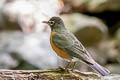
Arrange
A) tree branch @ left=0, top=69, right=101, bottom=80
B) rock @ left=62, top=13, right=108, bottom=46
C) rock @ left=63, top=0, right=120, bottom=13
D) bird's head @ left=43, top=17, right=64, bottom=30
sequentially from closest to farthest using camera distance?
tree branch @ left=0, top=69, right=101, bottom=80 < bird's head @ left=43, top=17, right=64, bottom=30 < rock @ left=62, top=13, right=108, bottom=46 < rock @ left=63, top=0, right=120, bottom=13

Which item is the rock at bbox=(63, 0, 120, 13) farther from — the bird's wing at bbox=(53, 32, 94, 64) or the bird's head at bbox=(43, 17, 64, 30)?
the bird's wing at bbox=(53, 32, 94, 64)

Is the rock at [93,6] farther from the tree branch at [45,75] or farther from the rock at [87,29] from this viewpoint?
the tree branch at [45,75]

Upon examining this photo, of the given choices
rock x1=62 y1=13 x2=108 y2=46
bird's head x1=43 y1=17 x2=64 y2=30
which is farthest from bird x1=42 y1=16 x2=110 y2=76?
rock x1=62 y1=13 x2=108 y2=46

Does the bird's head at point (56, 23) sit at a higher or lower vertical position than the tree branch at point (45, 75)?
higher

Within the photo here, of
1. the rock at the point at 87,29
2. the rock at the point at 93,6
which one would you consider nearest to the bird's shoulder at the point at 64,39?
the rock at the point at 87,29

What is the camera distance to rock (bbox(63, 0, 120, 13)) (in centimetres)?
1559

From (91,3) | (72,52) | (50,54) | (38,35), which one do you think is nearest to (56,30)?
(72,52)

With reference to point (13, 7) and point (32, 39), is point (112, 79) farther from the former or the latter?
point (13, 7)

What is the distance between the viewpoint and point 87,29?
14.5 metres

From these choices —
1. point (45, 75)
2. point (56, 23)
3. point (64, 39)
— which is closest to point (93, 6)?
point (56, 23)

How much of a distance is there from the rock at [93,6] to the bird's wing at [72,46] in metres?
8.88

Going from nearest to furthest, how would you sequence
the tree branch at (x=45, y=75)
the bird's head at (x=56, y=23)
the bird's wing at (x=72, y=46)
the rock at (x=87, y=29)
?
the tree branch at (x=45, y=75)
the bird's wing at (x=72, y=46)
the bird's head at (x=56, y=23)
the rock at (x=87, y=29)

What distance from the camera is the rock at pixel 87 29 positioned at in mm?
14367

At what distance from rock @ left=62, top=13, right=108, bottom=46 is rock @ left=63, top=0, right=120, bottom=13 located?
756 mm
